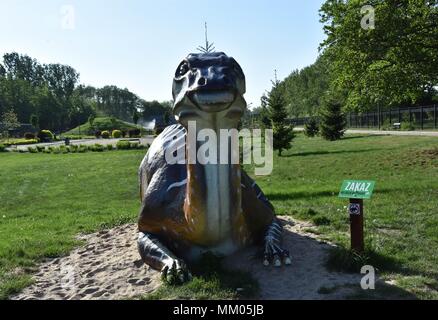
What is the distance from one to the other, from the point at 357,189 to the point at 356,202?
6.2 inches

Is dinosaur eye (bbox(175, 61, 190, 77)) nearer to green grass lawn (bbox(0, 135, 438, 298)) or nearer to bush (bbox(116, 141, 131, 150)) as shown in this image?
green grass lawn (bbox(0, 135, 438, 298))

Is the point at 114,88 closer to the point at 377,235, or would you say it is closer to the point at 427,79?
the point at 427,79

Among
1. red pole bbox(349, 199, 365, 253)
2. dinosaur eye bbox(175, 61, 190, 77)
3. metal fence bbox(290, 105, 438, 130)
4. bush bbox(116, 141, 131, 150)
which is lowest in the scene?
red pole bbox(349, 199, 365, 253)

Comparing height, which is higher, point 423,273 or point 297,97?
point 297,97

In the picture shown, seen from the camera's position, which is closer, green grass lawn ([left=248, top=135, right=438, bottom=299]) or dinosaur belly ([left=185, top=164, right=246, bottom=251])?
dinosaur belly ([left=185, top=164, right=246, bottom=251])

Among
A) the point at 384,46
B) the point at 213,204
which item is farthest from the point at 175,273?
the point at 384,46

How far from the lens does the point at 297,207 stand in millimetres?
9500

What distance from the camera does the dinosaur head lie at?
13.8 ft

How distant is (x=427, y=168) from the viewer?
49.8ft

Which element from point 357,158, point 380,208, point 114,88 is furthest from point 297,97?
point 380,208

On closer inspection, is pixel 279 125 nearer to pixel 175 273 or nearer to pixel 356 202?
pixel 356 202

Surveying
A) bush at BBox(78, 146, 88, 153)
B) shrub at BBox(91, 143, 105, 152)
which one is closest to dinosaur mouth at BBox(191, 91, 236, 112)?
shrub at BBox(91, 143, 105, 152)
